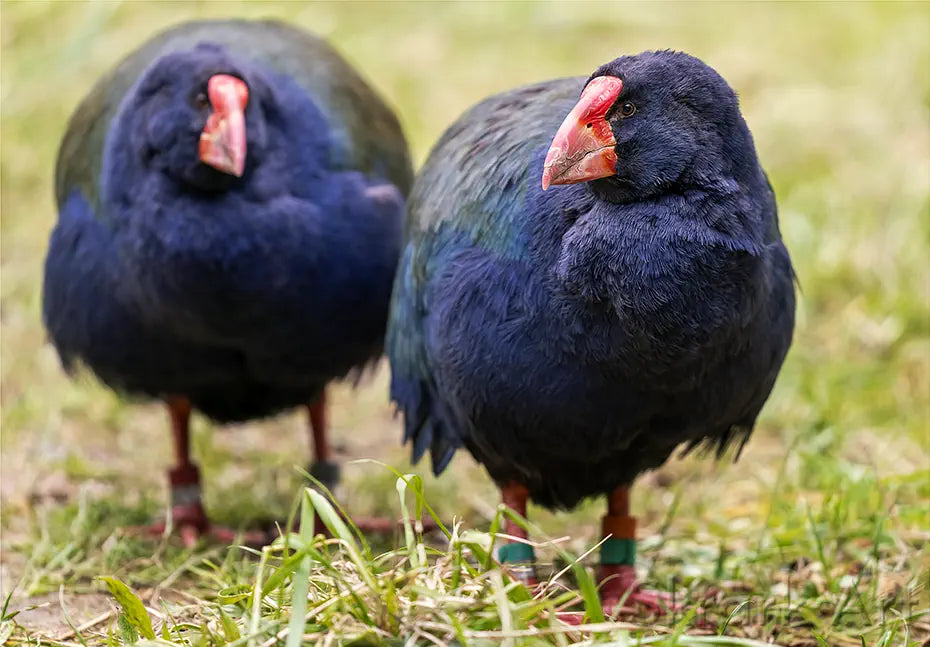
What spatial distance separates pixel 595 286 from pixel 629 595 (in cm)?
102

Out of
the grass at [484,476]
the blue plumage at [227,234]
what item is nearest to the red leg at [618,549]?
the grass at [484,476]

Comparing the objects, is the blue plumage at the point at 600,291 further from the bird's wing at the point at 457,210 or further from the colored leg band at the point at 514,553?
the colored leg band at the point at 514,553

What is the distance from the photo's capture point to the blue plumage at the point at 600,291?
2545 millimetres

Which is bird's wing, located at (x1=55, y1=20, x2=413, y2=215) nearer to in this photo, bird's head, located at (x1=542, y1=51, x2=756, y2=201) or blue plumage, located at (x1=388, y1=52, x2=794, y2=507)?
blue plumage, located at (x1=388, y1=52, x2=794, y2=507)

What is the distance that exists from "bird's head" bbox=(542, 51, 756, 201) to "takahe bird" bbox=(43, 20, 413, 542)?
1158 mm

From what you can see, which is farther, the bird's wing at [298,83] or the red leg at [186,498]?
the red leg at [186,498]

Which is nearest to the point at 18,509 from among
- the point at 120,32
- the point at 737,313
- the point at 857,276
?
the point at 737,313

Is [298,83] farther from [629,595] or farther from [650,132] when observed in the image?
[629,595]

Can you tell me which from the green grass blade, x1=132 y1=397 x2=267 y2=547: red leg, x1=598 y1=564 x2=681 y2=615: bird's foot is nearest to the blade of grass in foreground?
the green grass blade

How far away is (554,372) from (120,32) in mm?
5080

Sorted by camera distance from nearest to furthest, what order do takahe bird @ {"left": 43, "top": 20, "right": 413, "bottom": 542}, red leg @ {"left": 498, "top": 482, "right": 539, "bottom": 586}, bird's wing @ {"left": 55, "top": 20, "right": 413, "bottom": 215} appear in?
1. red leg @ {"left": 498, "top": 482, "right": 539, "bottom": 586}
2. takahe bird @ {"left": 43, "top": 20, "right": 413, "bottom": 542}
3. bird's wing @ {"left": 55, "top": 20, "right": 413, "bottom": 215}

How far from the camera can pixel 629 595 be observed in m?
3.26

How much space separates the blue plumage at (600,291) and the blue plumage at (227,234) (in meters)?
0.42

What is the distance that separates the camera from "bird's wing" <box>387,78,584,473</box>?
2.88 metres
